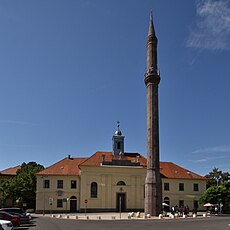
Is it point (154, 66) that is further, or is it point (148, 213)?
point (154, 66)

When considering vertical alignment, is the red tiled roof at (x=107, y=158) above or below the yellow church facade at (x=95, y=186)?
above

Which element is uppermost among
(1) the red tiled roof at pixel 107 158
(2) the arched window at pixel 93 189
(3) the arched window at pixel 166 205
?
(1) the red tiled roof at pixel 107 158

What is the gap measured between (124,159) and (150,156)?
1382 centimetres

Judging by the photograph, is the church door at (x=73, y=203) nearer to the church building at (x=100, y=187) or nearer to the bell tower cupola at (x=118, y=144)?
the church building at (x=100, y=187)

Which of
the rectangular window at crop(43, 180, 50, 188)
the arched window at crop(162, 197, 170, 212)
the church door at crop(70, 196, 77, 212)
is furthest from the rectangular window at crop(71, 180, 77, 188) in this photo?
the arched window at crop(162, 197, 170, 212)

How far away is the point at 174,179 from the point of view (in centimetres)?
6022

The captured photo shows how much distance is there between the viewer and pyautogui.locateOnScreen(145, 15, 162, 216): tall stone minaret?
4234 centimetres

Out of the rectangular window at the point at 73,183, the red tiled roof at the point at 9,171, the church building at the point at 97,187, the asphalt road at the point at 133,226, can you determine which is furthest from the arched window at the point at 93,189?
the red tiled roof at the point at 9,171

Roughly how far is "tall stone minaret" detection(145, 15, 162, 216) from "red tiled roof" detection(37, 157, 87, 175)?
1724cm

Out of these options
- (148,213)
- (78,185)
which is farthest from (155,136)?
(78,185)

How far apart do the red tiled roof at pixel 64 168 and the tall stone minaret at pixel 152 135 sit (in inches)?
679

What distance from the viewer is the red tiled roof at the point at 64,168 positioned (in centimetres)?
5581

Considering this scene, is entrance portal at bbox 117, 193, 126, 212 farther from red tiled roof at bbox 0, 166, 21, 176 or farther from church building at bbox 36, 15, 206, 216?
red tiled roof at bbox 0, 166, 21, 176

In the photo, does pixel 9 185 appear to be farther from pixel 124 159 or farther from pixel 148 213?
pixel 148 213
